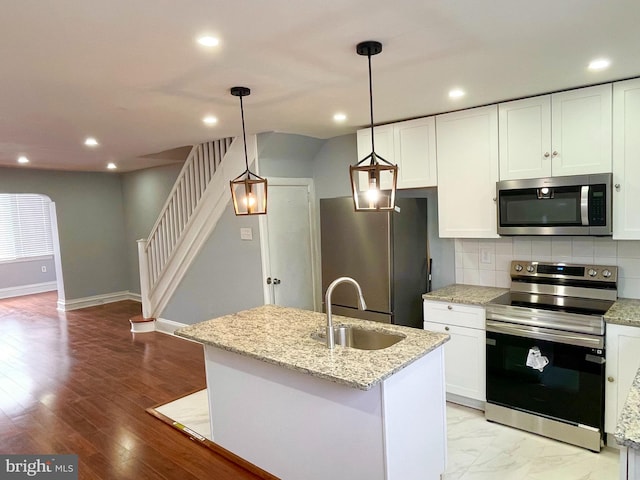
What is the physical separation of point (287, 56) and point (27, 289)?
974cm

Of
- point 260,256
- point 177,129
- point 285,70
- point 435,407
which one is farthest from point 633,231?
point 177,129

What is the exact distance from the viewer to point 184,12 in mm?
1691

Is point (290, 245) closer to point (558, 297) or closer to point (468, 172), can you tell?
point (468, 172)

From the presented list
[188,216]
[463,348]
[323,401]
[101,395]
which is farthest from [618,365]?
[188,216]

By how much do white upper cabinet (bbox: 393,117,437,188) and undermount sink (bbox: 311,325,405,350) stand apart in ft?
5.44

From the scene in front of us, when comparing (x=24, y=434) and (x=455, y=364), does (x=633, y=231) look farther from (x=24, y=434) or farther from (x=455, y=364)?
(x=24, y=434)

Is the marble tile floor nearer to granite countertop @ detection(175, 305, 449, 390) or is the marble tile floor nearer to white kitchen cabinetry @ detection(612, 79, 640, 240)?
granite countertop @ detection(175, 305, 449, 390)

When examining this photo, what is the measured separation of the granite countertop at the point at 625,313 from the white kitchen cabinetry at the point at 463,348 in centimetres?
80

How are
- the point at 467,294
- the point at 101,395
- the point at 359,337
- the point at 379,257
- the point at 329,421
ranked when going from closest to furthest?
the point at 329,421
the point at 359,337
the point at 467,294
the point at 379,257
the point at 101,395

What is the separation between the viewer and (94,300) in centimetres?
793

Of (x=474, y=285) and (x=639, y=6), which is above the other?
(x=639, y=6)

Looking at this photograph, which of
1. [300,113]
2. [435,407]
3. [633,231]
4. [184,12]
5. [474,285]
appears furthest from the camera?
[474,285]

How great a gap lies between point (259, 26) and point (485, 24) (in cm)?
A: 101

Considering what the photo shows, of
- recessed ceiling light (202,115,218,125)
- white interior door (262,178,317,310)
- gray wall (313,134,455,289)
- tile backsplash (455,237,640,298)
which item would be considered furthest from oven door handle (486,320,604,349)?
recessed ceiling light (202,115,218,125)
